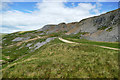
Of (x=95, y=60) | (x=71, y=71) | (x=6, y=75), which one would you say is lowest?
(x=6, y=75)

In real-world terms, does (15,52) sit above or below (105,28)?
below

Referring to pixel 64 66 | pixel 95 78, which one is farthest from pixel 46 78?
pixel 95 78

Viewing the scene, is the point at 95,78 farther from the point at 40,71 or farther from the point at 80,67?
the point at 40,71

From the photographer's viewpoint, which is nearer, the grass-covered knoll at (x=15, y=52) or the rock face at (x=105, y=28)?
the grass-covered knoll at (x=15, y=52)

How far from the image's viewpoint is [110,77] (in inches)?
386

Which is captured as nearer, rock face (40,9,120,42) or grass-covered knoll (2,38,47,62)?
grass-covered knoll (2,38,47,62)

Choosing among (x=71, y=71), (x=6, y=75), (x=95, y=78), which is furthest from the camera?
(x=6, y=75)

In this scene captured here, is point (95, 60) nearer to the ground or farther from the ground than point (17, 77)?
farther from the ground

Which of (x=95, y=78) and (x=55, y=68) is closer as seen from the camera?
(x=95, y=78)

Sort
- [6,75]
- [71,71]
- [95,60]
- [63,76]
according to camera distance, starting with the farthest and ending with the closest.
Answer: [95,60] → [6,75] → [71,71] → [63,76]

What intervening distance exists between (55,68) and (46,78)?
2.28 meters

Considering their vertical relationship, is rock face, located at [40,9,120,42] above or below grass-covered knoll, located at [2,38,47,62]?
above

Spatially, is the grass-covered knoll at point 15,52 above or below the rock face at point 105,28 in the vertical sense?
below

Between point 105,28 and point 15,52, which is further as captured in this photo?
point 105,28
